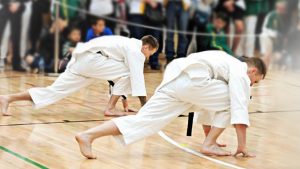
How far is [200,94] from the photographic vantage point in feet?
16.9

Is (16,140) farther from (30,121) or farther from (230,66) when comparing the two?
(230,66)

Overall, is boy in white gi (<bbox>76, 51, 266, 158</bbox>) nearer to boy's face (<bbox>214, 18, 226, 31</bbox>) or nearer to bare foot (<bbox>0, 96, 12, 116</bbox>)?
bare foot (<bbox>0, 96, 12, 116</bbox>)

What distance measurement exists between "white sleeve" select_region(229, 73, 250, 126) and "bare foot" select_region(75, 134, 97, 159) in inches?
41.3

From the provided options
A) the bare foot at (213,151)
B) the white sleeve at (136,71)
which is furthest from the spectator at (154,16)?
the bare foot at (213,151)

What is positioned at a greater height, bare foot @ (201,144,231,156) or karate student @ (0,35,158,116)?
karate student @ (0,35,158,116)

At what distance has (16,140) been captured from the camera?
18.6 feet

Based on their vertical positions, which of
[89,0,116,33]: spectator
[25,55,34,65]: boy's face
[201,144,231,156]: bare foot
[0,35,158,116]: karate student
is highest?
[89,0,116,33]: spectator

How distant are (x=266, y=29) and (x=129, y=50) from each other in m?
4.70

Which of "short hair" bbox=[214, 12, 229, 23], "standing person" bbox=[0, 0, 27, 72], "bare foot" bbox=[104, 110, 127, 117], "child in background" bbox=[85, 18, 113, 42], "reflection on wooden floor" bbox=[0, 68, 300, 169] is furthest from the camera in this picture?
"short hair" bbox=[214, 12, 229, 23]

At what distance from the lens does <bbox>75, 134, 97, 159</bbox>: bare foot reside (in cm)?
494

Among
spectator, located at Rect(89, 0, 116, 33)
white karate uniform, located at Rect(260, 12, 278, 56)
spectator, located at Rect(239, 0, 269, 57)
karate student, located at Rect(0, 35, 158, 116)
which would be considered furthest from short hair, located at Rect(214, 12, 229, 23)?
karate student, located at Rect(0, 35, 158, 116)

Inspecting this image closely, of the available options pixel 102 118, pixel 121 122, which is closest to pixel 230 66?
pixel 121 122

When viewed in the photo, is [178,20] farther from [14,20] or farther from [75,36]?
[14,20]

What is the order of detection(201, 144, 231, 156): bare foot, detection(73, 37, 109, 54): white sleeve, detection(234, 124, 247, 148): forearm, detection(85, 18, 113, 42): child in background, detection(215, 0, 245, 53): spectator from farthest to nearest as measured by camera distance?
detection(215, 0, 245, 53): spectator, detection(85, 18, 113, 42): child in background, detection(73, 37, 109, 54): white sleeve, detection(201, 144, 231, 156): bare foot, detection(234, 124, 247, 148): forearm
